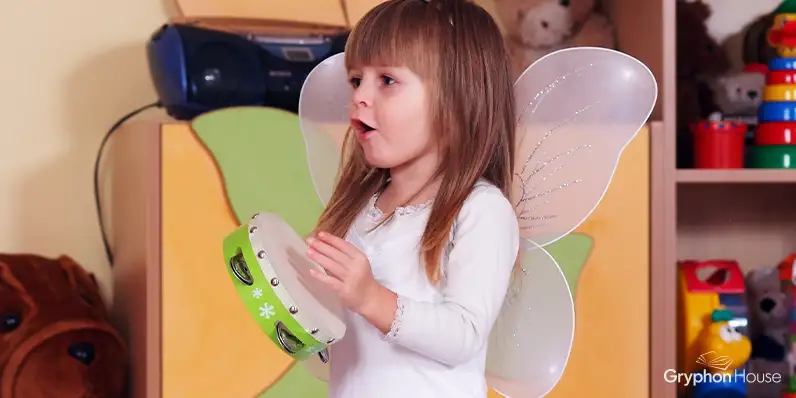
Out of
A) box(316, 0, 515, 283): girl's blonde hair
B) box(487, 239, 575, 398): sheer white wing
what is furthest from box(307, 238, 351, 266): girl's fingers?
box(487, 239, 575, 398): sheer white wing

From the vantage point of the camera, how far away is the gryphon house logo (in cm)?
126

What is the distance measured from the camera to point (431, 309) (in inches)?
28.3

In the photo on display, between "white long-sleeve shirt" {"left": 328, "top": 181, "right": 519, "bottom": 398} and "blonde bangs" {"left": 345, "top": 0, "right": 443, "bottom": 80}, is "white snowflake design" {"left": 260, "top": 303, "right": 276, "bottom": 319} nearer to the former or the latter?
"white long-sleeve shirt" {"left": 328, "top": 181, "right": 519, "bottom": 398}

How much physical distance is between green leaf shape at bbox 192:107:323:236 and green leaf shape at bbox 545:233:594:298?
329mm

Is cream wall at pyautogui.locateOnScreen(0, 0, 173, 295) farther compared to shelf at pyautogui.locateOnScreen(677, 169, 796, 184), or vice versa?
cream wall at pyautogui.locateOnScreen(0, 0, 173, 295)

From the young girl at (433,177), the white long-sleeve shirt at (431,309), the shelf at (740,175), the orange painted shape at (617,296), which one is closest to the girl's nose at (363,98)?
the young girl at (433,177)

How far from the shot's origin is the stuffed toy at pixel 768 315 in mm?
1391

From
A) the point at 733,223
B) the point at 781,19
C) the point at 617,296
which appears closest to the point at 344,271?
the point at 617,296

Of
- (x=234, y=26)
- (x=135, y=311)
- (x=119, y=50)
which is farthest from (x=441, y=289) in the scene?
(x=119, y=50)

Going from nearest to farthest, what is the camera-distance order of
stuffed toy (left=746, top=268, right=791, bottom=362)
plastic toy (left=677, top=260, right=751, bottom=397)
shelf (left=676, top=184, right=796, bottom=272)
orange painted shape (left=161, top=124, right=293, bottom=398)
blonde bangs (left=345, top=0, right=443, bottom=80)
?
blonde bangs (left=345, top=0, right=443, bottom=80) < orange painted shape (left=161, top=124, right=293, bottom=398) < plastic toy (left=677, top=260, right=751, bottom=397) < stuffed toy (left=746, top=268, right=791, bottom=362) < shelf (left=676, top=184, right=796, bottom=272)

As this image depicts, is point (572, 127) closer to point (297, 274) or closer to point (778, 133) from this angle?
point (297, 274)

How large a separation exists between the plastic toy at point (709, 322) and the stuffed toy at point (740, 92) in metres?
0.24

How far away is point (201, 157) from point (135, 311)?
0.87 ft

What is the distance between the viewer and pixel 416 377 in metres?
0.80
